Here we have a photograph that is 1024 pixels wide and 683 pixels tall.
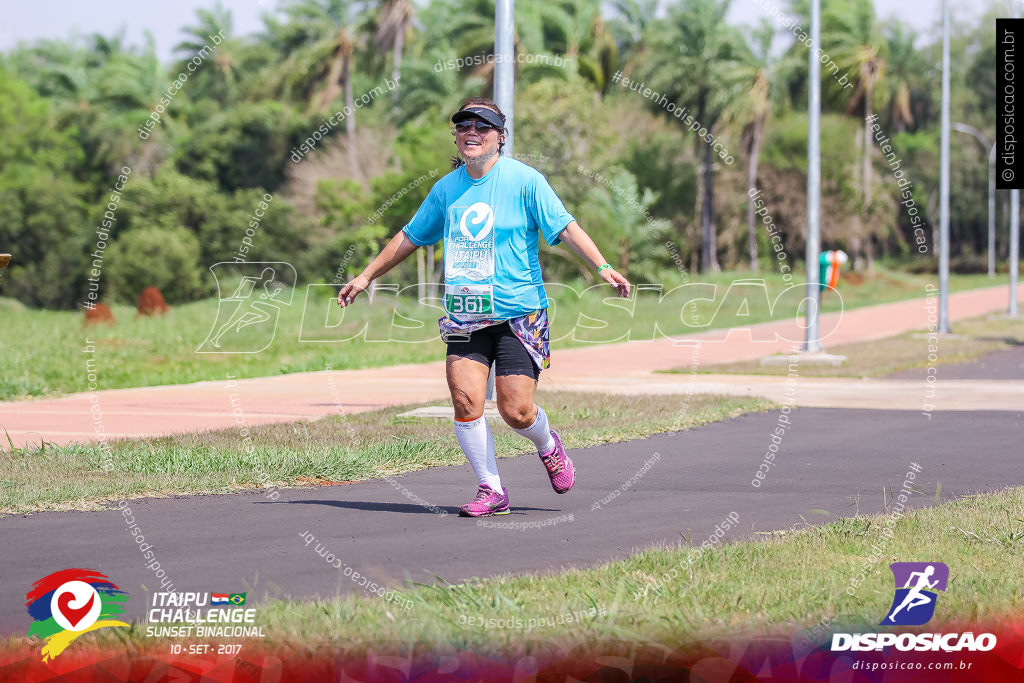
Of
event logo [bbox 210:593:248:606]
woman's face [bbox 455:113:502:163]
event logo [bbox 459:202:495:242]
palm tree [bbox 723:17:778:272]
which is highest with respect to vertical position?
palm tree [bbox 723:17:778:272]

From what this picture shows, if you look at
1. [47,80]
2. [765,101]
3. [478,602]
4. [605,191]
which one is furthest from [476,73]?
[478,602]

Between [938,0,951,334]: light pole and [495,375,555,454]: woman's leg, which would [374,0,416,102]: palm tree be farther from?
[495,375,555,454]: woman's leg

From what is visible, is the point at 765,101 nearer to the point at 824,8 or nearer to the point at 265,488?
the point at 824,8

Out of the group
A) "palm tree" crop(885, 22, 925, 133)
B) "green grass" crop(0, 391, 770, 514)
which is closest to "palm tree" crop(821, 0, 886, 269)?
"palm tree" crop(885, 22, 925, 133)

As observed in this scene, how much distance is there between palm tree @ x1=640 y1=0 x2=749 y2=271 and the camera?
51.4 m

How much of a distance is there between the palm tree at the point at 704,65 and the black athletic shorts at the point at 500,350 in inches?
1791

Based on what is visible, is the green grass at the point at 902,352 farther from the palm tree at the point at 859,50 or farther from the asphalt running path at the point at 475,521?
the palm tree at the point at 859,50

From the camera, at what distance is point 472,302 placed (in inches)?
260

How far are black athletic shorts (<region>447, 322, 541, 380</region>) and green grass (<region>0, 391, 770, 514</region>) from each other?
6.20 feet

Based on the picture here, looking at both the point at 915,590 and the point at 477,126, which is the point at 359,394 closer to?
the point at 477,126

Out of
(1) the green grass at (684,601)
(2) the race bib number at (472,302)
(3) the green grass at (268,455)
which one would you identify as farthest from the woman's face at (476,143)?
(3) the green grass at (268,455)

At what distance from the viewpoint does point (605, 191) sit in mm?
35969

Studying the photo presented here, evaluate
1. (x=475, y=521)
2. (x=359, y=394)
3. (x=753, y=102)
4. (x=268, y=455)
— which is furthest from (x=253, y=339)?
(x=753, y=102)

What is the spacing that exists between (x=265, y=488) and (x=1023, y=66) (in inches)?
651
